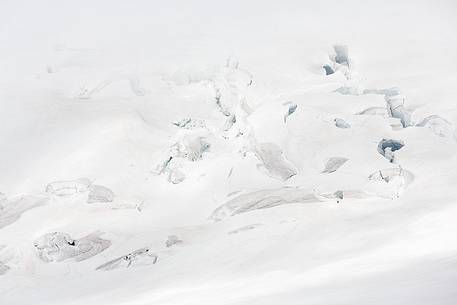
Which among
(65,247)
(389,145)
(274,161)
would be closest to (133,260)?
(65,247)

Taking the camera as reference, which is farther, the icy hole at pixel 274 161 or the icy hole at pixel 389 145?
the icy hole at pixel 389 145

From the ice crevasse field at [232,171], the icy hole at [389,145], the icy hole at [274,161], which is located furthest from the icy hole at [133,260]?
the icy hole at [389,145]

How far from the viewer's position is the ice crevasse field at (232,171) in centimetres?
2416

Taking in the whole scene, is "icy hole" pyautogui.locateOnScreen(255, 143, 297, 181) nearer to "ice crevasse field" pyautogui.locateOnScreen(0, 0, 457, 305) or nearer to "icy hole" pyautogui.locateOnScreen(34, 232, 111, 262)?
"ice crevasse field" pyautogui.locateOnScreen(0, 0, 457, 305)

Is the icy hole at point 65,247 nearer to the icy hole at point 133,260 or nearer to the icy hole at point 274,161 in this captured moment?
the icy hole at point 133,260

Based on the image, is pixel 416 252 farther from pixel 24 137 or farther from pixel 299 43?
pixel 299 43

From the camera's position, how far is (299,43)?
2384 inches

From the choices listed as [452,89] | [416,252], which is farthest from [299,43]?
[416,252]

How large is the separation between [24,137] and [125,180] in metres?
10.7

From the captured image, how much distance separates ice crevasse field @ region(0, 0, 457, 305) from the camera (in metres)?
24.2

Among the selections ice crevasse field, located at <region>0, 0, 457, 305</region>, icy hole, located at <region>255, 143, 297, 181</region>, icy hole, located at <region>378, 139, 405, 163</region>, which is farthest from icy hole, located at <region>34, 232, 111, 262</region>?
icy hole, located at <region>378, 139, 405, 163</region>

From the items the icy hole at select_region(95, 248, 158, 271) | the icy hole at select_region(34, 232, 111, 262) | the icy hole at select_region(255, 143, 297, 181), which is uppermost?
the icy hole at select_region(255, 143, 297, 181)

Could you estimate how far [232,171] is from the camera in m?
38.2

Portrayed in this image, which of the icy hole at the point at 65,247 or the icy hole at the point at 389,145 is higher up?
the icy hole at the point at 389,145
